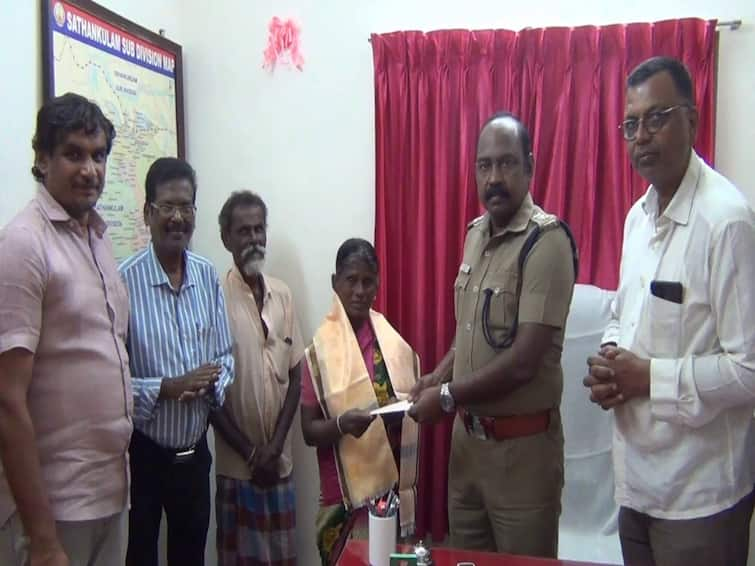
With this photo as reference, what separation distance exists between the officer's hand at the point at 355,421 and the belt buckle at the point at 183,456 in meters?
0.47

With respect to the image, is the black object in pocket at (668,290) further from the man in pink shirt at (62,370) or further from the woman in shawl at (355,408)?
the man in pink shirt at (62,370)

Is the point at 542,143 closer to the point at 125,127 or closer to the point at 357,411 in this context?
the point at 357,411

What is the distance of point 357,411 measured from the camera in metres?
2.08

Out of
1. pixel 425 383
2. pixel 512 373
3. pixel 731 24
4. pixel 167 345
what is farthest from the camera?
pixel 731 24

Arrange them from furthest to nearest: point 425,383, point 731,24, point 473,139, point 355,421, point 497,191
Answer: point 473,139
point 731,24
point 425,383
point 355,421
point 497,191

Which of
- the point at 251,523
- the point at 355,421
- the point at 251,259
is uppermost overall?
the point at 251,259

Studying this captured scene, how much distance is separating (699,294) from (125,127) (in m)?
2.05

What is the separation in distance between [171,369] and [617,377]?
125 centimetres

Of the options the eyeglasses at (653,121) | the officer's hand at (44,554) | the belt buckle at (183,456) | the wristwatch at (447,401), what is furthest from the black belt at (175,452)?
the eyeglasses at (653,121)

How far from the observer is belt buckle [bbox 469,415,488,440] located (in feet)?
6.07

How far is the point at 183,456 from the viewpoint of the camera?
2012 mm

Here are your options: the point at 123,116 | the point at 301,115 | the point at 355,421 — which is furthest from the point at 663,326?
the point at 123,116

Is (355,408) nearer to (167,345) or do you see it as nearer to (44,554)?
(167,345)

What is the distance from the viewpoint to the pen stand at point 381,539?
1.42 metres
